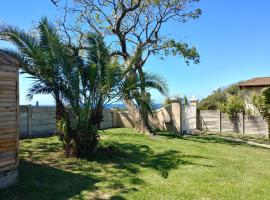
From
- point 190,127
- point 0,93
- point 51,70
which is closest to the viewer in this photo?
point 0,93

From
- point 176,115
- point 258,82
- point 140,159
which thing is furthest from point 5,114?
point 258,82

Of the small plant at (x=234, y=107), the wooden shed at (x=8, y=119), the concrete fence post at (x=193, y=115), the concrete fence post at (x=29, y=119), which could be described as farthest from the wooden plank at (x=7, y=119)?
the small plant at (x=234, y=107)

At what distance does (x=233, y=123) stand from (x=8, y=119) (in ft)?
61.9

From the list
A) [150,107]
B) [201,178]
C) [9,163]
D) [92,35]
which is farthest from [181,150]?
[9,163]

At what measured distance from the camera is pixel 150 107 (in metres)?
14.4

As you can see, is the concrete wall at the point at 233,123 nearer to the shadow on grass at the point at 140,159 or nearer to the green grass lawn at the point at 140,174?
the green grass lawn at the point at 140,174

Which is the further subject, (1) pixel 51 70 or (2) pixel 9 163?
(1) pixel 51 70

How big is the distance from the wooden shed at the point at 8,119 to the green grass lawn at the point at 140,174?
14.2 inches

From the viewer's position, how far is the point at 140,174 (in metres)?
9.48

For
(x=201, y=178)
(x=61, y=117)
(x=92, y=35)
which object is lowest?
(x=201, y=178)

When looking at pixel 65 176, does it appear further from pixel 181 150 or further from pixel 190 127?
pixel 190 127

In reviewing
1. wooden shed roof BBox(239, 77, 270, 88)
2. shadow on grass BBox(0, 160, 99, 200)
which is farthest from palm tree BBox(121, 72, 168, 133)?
wooden shed roof BBox(239, 77, 270, 88)

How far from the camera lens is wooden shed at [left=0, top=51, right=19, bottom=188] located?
7430mm

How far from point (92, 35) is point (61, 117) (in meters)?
3.06
